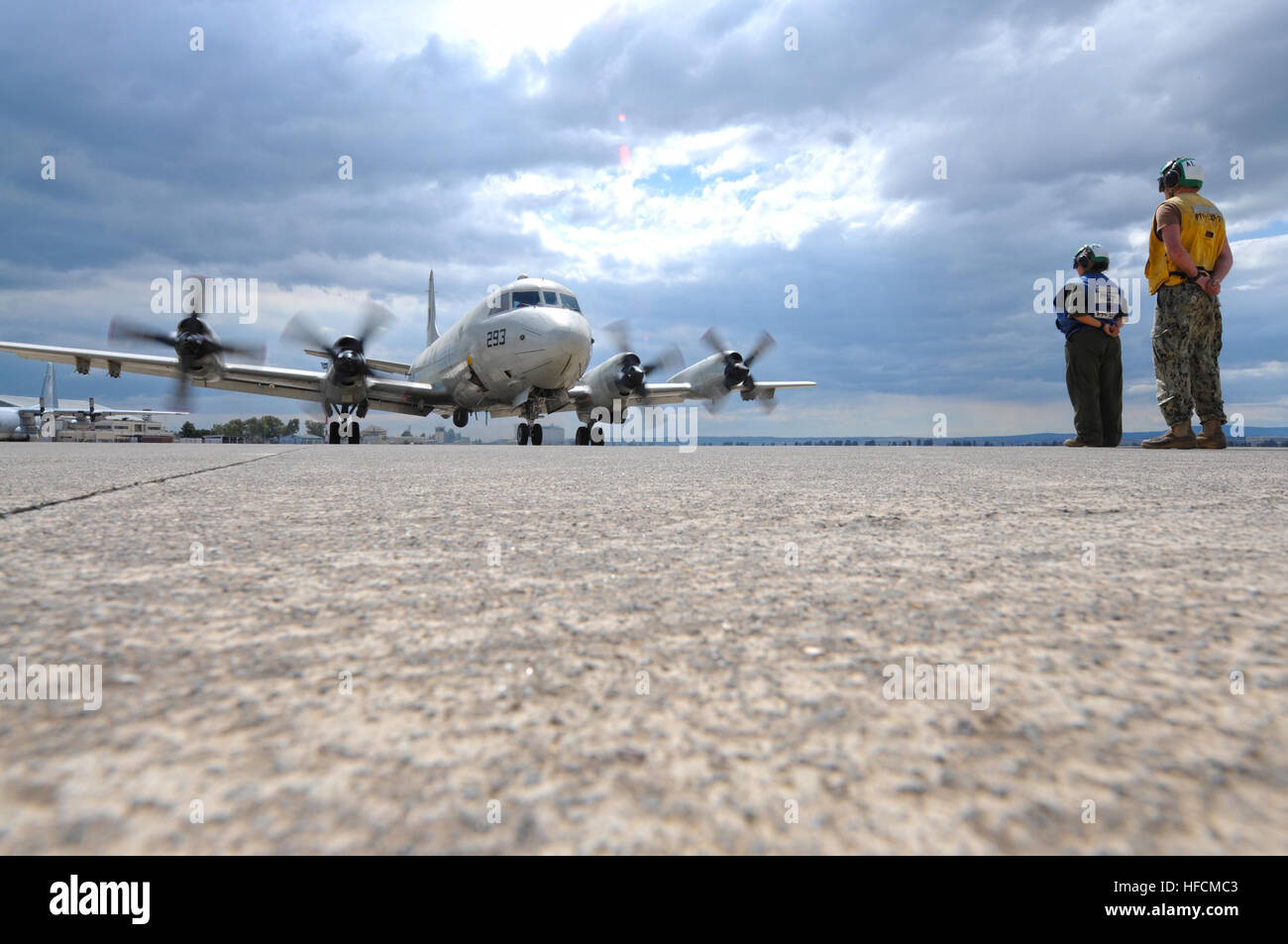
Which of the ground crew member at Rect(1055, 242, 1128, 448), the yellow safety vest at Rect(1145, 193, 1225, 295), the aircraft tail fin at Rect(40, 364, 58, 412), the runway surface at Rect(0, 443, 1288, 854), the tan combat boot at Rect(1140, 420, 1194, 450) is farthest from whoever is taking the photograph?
the aircraft tail fin at Rect(40, 364, 58, 412)

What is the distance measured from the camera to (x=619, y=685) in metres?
0.76

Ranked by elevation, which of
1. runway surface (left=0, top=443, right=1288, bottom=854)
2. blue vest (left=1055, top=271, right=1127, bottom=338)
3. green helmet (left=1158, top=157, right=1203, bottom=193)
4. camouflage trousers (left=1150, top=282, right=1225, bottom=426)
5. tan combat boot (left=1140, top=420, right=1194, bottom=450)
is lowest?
runway surface (left=0, top=443, right=1288, bottom=854)

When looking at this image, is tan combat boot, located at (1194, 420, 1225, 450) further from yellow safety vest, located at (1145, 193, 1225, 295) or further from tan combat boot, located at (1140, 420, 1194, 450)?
yellow safety vest, located at (1145, 193, 1225, 295)

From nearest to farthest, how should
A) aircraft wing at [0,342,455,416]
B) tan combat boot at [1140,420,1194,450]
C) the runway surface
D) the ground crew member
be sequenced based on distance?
the runway surface, tan combat boot at [1140,420,1194,450], the ground crew member, aircraft wing at [0,342,455,416]

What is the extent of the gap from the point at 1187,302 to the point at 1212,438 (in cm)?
147

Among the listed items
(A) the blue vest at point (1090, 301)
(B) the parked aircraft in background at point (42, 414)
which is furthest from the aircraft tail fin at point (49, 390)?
(A) the blue vest at point (1090, 301)

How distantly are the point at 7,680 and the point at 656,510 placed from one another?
1837mm

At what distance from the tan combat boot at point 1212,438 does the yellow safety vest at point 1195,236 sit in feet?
5.09

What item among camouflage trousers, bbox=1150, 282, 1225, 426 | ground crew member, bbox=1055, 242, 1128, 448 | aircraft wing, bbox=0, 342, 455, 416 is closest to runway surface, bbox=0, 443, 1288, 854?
camouflage trousers, bbox=1150, 282, 1225, 426

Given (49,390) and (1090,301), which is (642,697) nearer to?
(1090,301)

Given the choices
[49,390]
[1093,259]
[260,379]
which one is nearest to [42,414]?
[49,390]

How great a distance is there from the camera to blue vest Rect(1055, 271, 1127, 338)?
8266 millimetres

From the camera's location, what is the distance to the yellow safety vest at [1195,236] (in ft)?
22.2
